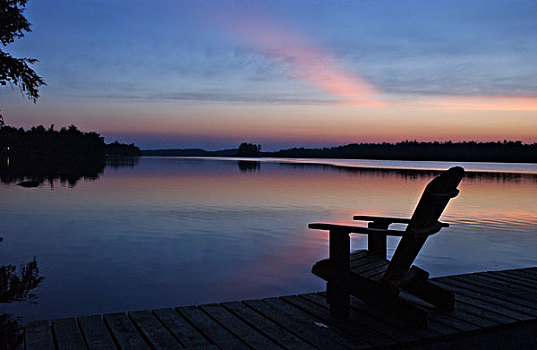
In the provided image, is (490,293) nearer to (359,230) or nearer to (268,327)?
(359,230)

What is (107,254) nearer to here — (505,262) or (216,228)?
(216,228)

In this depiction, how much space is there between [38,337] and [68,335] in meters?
0.30

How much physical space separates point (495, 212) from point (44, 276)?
21.1 m

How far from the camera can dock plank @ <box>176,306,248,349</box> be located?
4652mm

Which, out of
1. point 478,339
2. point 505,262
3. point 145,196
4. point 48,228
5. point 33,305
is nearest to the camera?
point 478,339

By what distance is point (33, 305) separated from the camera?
8.44 metres

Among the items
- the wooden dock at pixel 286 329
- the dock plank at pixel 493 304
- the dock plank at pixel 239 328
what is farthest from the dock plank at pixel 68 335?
the dock plank at pixel 493 304

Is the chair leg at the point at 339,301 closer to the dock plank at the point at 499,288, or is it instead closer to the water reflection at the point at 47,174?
the dock plank at the point at 499,288

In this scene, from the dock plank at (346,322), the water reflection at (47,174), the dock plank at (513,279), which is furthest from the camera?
the water reflection at (47,174)

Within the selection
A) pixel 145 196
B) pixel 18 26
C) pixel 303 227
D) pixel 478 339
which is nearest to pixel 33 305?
pixel 478 339

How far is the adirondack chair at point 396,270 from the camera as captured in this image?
16.1 feet

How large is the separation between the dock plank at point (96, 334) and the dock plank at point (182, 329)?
65 cm

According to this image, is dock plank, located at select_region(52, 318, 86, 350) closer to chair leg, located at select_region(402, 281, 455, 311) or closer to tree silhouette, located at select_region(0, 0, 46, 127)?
chair leg, located at select_region(402, 281, 455, 311)

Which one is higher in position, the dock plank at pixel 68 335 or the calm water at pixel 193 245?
the dock plank at pixel 68 335
